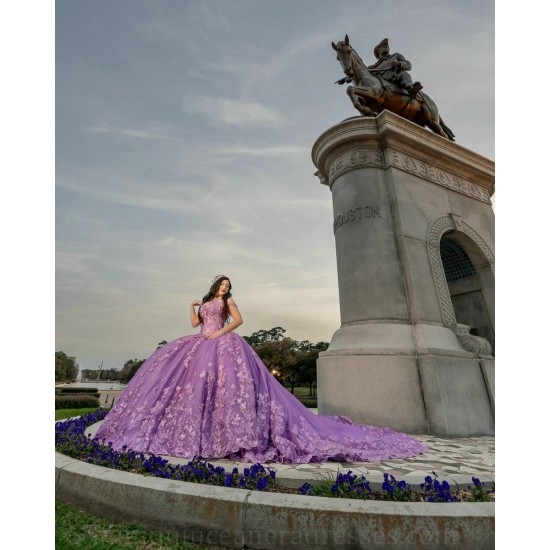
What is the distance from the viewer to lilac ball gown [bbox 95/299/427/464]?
4.33 m

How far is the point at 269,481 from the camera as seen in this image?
3.33 meters

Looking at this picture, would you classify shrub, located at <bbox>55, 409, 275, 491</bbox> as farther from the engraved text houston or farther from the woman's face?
the engraved text houston

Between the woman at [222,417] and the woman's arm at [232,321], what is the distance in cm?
2

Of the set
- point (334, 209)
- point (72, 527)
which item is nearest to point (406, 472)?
point (72, 527)

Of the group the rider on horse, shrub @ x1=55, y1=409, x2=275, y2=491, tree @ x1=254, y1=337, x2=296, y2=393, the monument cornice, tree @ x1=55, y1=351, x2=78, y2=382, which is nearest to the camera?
shrub @ x1=55, y1=409, x2=275, y2=491

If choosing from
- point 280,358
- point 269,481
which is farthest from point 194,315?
point 280,358

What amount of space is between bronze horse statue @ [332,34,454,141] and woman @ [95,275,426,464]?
8.39 m

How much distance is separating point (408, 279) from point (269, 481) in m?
6.10

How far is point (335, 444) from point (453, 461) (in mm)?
1598

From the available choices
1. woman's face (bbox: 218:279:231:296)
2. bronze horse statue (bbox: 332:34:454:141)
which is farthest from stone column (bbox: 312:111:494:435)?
woman's face (bbox: 218:279:231:296)

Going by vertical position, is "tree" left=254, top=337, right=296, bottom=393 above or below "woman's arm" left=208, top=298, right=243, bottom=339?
below

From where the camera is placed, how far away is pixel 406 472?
3.93 metres

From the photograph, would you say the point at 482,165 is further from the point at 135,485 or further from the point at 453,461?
the point at 135,485

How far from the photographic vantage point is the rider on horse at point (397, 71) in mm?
10477
